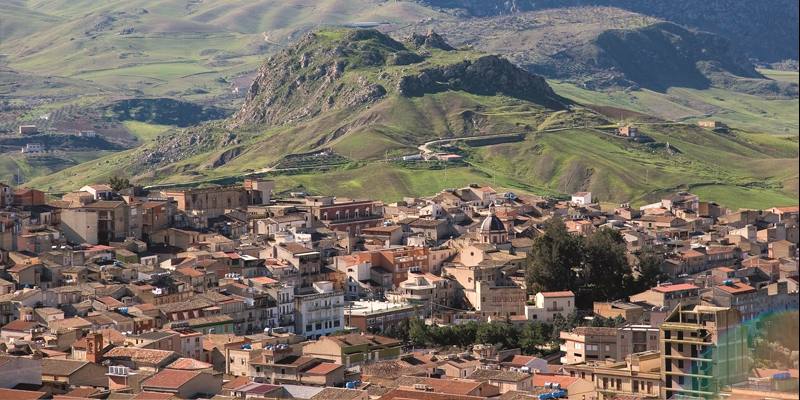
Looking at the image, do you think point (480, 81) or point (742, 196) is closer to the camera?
point (742, 196)

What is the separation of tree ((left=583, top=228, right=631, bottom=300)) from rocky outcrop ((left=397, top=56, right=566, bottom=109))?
315 feet

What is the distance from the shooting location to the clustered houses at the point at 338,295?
59.6 meters

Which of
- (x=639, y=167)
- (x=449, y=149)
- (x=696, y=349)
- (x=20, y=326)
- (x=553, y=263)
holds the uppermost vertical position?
(x=449, y=149)

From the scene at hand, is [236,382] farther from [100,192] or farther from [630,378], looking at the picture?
[100,192]

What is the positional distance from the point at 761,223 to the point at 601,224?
9853 millimetres

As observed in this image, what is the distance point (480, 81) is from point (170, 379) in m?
134

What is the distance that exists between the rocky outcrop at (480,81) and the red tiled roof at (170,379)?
412ft

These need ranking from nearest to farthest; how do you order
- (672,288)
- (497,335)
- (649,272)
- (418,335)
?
1. (497,335)
2. (418,335)
3. (672,288)
4. (649,272)

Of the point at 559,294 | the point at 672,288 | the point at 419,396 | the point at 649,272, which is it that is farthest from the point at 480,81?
the point at 419,396

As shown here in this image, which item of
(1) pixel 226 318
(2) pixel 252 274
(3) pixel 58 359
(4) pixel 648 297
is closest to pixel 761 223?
(4) pixel 648 297

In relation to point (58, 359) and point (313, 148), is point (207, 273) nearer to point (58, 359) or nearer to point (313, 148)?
point (58, 359)

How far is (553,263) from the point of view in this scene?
8800 cm

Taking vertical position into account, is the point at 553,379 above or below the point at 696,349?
below

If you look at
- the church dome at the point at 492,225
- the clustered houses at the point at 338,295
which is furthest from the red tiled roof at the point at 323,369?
the church dome at the point at 492,225
